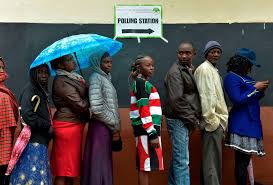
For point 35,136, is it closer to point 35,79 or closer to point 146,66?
point 35,79

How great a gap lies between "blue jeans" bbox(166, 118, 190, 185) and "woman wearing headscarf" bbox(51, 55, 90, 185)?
42.5 inches

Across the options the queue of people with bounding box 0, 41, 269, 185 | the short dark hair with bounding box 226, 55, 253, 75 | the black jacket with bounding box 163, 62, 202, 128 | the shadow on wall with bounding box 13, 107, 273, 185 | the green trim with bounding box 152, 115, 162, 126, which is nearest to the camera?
the queue of people with bounding box 0, 41, 269, 185

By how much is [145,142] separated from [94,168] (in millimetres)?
633

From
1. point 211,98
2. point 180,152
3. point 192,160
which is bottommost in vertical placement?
point 192,160

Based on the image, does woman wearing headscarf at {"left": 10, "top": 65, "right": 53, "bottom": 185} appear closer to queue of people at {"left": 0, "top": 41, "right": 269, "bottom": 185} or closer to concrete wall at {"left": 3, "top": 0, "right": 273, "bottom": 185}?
queue of people at {"left": 0, "top": 41, "right": 269, "bottom": 185}

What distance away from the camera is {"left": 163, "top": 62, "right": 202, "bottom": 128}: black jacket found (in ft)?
17.3

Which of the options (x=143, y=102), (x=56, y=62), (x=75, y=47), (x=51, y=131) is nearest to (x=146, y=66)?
(x=143, y=102)

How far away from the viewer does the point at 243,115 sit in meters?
5.55

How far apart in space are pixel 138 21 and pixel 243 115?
1.98 meters

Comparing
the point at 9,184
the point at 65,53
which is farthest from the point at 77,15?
the point at 9,184

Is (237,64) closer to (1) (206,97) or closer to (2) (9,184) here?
(1) (206,97)

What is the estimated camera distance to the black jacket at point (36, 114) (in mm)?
4727

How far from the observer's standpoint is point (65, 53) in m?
4.81

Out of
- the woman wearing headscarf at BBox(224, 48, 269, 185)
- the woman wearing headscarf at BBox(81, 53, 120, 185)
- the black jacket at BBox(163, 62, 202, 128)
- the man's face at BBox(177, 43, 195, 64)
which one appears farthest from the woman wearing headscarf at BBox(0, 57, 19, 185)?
the woman wearing headscarf at BBox(224, 48, 269, 185)
